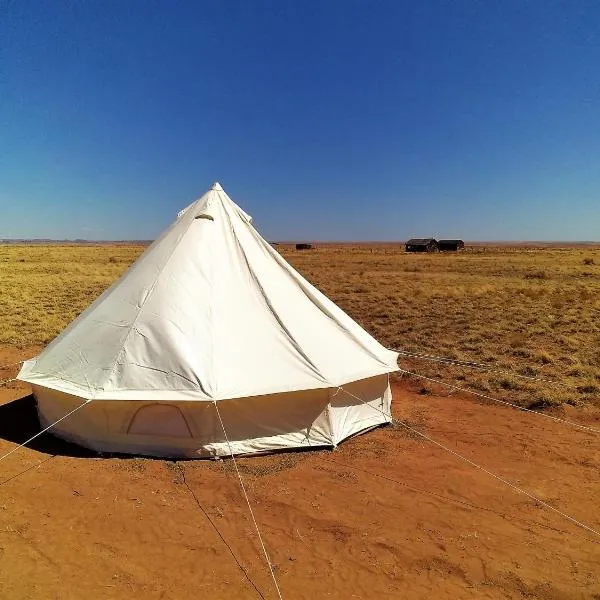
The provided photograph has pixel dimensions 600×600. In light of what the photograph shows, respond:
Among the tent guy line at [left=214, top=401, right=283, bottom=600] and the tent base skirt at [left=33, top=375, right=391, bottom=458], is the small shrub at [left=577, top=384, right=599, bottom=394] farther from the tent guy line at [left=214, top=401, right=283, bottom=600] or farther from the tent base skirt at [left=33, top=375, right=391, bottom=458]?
the tent guy line at [left=214, top=401, right=283, bottom=600]

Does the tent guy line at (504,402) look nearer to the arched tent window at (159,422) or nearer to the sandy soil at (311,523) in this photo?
the sandy soil at (311,523)

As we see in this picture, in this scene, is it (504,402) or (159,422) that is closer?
(159,422)

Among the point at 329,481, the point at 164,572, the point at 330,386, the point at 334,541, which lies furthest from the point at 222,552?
the point at 330,386

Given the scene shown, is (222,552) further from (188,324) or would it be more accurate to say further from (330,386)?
(188,324)

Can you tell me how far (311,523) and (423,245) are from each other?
3017 inches

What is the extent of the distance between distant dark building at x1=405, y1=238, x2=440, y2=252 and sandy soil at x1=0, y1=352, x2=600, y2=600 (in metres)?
73.4

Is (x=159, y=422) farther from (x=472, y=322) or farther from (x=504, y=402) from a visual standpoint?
(x=472, y=322)

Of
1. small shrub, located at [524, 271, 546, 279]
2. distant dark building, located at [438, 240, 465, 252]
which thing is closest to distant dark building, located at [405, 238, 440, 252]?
distant dark building, located at [438, 240, 465, 252]

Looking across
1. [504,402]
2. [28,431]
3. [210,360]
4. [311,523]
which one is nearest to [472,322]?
[504,402]

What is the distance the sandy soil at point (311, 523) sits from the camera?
178 inches

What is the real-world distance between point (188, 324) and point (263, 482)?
261 cm

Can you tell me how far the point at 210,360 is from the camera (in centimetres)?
685

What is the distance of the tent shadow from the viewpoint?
23.0 feet

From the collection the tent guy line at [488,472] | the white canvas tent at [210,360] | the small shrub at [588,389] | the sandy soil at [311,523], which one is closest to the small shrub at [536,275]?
the small shrub at [588,389]
